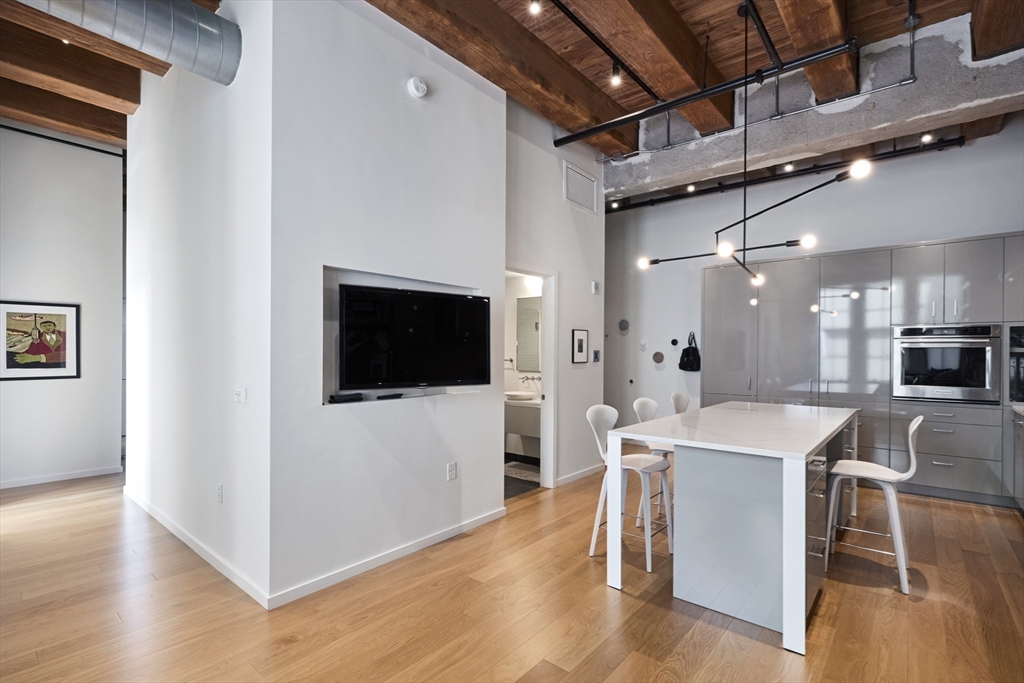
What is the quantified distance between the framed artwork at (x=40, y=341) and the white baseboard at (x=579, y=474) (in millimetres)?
5026

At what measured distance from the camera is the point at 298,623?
252 centimetres

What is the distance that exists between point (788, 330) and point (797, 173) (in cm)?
173

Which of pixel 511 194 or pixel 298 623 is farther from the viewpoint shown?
pixel 511 194

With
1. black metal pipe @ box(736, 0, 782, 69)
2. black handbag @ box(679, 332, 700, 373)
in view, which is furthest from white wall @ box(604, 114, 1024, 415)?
black metal pipe @ box(736, 0, 782, 69)

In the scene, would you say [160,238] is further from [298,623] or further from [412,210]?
[298,623]

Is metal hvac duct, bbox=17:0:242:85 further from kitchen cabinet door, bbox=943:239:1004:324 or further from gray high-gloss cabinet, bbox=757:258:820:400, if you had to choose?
kitchen cabinet door, bbox=943:239:1004:324

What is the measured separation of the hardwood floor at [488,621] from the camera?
217 centimetres

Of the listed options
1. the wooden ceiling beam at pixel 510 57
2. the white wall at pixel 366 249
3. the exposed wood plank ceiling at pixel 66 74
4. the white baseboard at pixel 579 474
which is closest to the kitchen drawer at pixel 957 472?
the white baseboard at pixel 579 474

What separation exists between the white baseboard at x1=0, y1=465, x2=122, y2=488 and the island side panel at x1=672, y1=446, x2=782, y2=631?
5826mm

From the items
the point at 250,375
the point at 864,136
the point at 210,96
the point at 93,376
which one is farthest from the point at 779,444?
the point at 93,376

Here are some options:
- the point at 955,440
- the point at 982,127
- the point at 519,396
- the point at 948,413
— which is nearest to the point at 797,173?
the point at 982,127

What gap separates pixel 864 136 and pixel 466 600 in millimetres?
4555

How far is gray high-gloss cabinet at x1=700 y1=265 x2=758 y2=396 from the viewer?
5465mm

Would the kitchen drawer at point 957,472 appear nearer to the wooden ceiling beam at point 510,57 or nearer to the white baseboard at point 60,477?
the wooden ceiling beam at point 510,57
